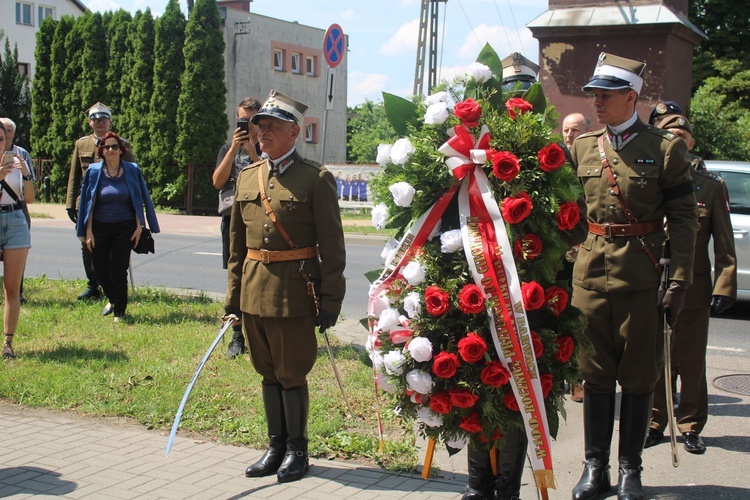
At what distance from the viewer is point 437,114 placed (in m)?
3.88

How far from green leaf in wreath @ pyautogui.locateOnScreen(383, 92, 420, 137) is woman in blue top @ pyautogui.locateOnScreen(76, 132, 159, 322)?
5040 millimetres

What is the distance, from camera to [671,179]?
440 centimetres

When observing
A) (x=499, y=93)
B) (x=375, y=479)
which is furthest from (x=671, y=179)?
(x=375, y=479)

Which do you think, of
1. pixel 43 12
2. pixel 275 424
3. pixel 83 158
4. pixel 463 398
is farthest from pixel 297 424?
pixel 43 12

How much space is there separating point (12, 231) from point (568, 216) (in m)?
5.12

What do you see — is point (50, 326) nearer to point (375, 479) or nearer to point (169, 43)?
point (375, 479)

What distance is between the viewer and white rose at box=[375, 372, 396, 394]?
3978 mm

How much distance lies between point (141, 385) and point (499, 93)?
3774mm

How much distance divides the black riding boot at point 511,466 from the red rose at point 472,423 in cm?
29

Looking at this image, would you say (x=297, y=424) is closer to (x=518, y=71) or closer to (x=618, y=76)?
(x=518, y=71)

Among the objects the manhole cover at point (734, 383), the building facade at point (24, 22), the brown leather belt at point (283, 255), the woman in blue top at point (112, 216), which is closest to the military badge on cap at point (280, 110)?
the brown leather belt at point (283, 255)

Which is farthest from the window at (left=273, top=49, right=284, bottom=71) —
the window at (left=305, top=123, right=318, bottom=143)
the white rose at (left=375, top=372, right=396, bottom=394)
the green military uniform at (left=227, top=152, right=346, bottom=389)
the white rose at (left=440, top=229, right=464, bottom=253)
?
the white rose at (left=440, top=229, right=464, bottom=253)

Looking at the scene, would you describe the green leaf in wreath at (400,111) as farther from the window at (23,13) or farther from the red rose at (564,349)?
the window at (23,13)

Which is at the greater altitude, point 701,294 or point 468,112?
point 468,112
